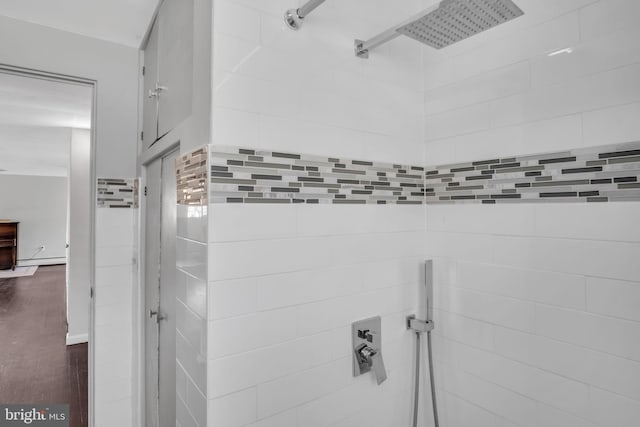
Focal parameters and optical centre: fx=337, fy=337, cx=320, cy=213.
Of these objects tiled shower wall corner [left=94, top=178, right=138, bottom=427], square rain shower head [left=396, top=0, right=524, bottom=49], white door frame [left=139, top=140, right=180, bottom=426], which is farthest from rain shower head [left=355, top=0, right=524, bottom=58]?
tiled shower wall corner [left=94, top=178, right=138, bottom=427]

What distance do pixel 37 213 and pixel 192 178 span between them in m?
10.1

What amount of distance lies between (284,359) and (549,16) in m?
1.35

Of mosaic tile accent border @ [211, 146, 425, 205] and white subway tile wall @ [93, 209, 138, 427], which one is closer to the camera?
mosaic tile accent border @ [211, 146, 425, 205]

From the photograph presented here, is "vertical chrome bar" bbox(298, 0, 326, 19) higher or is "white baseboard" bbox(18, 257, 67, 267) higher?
"vertical chrome bar" bbox(298, 0, 326, 19)

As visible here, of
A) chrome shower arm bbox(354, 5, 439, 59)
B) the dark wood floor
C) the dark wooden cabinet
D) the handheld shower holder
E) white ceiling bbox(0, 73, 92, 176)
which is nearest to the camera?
chrome shower arm bbox(354, 5, 439, 59)

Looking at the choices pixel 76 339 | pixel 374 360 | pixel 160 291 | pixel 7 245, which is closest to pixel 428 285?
pixel 374 360

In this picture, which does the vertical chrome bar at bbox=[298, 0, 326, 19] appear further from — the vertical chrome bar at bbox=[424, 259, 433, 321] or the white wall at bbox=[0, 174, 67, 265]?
the white wall at bbox=[0, 174, 67, 265]

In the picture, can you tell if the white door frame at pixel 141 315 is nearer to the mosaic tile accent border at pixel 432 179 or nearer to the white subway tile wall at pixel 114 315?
the white subway tile wall at pixel 114 315

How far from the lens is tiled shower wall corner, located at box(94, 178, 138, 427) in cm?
191

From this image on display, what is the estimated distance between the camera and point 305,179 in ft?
3.61

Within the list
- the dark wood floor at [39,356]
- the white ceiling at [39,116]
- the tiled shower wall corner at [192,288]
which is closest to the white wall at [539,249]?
the tiled shower wall corner at [192,288]

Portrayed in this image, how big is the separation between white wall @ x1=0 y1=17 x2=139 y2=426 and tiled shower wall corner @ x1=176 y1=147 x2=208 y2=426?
103 centimetres

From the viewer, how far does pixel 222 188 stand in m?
0.94

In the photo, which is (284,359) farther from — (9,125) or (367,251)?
(9,125)
